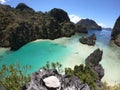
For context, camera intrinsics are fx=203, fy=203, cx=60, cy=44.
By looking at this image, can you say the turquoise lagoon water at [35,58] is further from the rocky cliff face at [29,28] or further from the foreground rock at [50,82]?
the foreground rock at [50,82]

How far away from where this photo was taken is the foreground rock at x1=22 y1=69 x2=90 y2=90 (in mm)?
16625

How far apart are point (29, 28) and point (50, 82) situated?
66.0 metres

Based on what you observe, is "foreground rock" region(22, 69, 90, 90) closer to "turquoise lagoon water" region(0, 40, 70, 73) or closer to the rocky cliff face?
"turquoise lagoon water" region(0, 40, 70, 73)

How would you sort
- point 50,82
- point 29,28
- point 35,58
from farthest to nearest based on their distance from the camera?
1. point 29,28
2. point 35,58
3. point 50,82

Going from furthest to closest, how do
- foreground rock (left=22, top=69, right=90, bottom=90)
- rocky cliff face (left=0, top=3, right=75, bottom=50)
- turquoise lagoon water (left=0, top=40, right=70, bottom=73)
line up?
rocky cliff face (left=0, top=3, right=75, bottom=50) → turquoise lagoon water (left=0, top=40, right=70, bottom=73) → foreground rock (left=22, top=69, right=90, bottom=90)

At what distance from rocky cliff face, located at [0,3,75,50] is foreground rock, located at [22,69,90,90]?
52.2 m

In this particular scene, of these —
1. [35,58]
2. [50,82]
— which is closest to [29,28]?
[35,58]

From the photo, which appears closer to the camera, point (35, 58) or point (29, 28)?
point (35, 58)

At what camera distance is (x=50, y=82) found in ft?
55.1

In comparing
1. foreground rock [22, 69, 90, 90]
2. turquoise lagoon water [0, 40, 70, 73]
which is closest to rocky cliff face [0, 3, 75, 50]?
turquoise lagoon water [0, 40, 70, 73]

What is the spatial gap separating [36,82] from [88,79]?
11302mm

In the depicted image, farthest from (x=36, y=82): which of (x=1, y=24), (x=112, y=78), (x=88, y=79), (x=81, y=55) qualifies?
(x=1, y=24)

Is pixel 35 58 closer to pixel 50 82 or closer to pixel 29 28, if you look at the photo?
pixel 29 28

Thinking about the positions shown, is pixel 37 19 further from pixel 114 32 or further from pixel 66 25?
pixel 114 32
